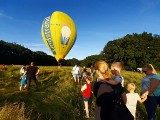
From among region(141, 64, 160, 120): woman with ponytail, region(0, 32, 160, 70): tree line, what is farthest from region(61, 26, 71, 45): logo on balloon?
region(0, 32, 160, 70): tree line

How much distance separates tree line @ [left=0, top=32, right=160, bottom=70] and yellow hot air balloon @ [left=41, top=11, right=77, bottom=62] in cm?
3926

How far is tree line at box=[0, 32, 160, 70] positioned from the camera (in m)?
78.1

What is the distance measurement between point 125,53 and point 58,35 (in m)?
42.2

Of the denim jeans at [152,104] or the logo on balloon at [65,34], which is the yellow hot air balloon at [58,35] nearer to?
the logo on balloon at [65,34]

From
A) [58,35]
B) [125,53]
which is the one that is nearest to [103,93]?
[58,35]

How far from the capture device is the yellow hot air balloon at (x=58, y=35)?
3816 cm

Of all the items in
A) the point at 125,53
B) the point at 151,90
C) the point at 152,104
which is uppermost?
the point at 125,53

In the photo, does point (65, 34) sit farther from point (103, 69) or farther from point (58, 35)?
point (103, 69)

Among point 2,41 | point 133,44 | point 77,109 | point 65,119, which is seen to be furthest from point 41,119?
point 2,41

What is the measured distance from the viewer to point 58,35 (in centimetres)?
3838

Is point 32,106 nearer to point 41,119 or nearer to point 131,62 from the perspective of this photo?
point 41,119

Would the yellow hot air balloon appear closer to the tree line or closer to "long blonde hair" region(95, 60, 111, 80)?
"long blonde hair" region(95, 60, 111, 80)

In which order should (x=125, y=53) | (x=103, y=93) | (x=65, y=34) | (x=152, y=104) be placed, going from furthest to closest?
(x=125, y=53) → (x=65, y=34) → (x=152, y=104) → (x=103, y=93)

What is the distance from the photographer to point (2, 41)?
102 meters
